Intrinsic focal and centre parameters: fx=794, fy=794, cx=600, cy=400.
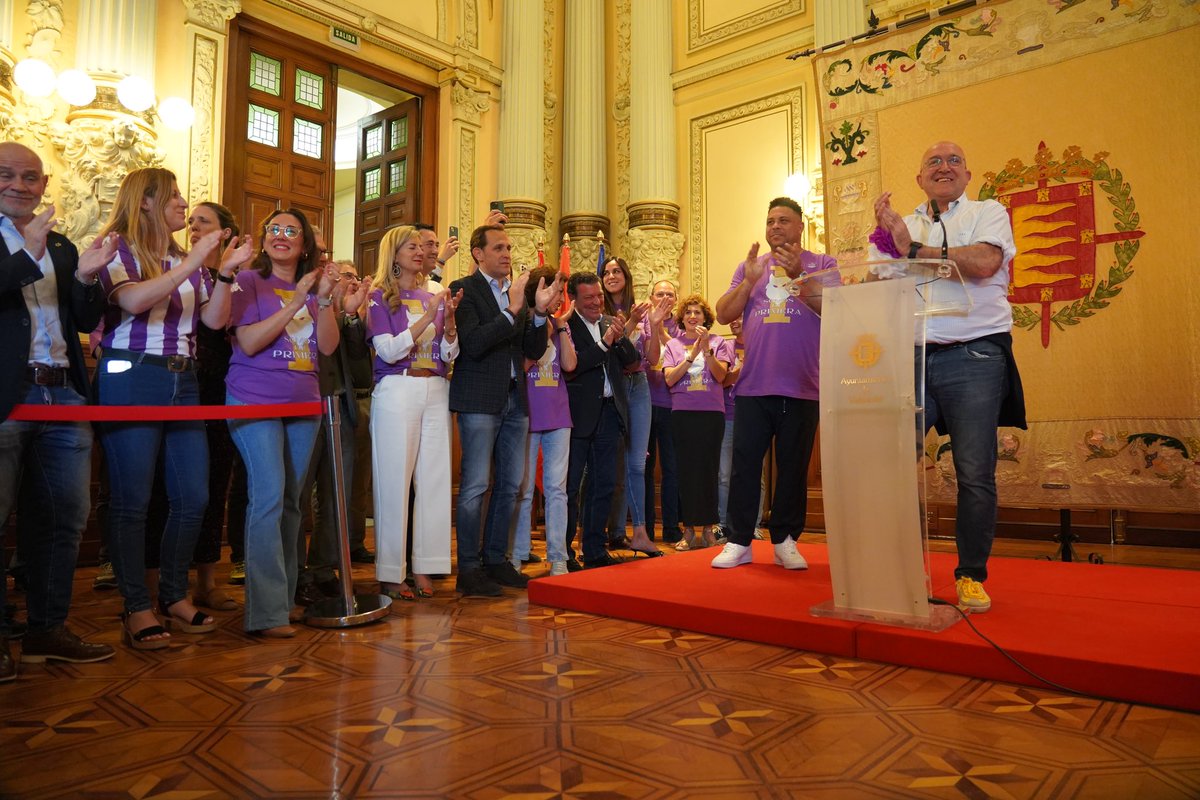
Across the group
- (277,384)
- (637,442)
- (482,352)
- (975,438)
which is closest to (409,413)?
(482,352)

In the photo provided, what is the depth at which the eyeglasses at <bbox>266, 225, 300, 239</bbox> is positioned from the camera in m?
2.48

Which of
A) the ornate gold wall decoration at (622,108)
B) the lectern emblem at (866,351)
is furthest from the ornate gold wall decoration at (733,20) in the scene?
the lectern emblem at (866,351)

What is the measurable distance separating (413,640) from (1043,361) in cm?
371

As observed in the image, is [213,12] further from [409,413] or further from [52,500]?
[52,500]

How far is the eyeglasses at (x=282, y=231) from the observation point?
2482mm

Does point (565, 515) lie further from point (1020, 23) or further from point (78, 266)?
point (1020, 23)

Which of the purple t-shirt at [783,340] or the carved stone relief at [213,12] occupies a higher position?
the carved stone relief at [213,12]

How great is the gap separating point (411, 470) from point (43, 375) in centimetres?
114

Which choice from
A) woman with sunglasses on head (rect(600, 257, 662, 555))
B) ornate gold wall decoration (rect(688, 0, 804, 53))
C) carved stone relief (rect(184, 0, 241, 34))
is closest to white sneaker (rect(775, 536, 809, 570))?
woman with sunglasses on head (rect(600, 257, 662, 555))

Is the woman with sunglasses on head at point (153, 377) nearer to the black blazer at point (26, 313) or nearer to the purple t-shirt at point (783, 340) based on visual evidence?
the black blazer at point (26, 313)

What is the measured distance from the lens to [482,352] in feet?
9.61

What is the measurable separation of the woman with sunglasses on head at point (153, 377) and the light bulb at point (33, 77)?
3.25 metres

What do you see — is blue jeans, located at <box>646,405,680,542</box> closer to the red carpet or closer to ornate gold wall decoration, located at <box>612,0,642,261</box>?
the red carpet

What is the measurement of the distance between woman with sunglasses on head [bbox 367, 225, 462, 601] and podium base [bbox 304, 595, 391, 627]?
0.21 m
